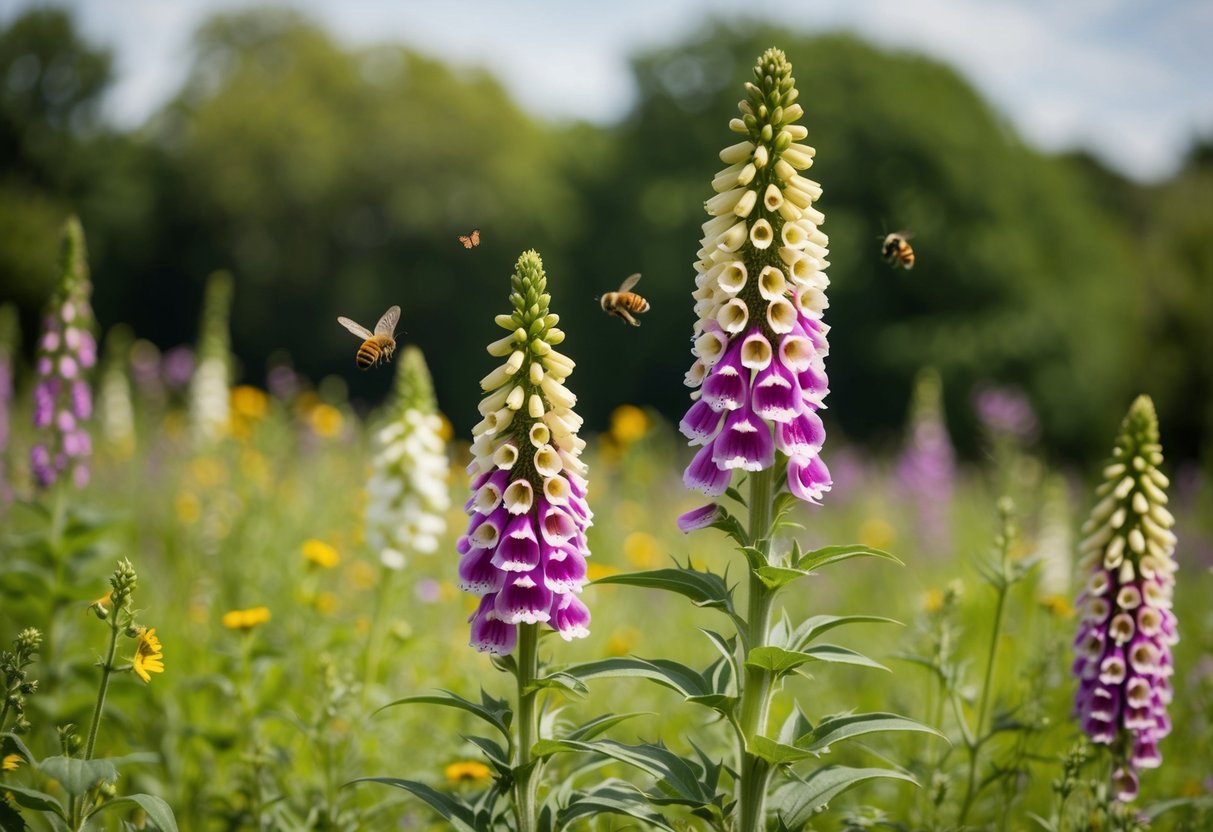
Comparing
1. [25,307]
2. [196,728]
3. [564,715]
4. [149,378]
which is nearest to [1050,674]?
[564,715]

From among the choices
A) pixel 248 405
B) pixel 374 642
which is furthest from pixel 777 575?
pixel 248 405

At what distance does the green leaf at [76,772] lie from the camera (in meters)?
2.53

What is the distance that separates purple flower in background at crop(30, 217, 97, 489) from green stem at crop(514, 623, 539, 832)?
10.4 feet

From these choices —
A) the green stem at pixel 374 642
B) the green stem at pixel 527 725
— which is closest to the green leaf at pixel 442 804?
the green stem at pixel 527 725

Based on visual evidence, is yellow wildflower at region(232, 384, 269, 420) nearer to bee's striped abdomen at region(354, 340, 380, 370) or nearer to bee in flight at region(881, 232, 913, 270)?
bee's striped abdomen at region(354, 340, 380, 370)

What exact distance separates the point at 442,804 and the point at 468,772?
3.06 feet

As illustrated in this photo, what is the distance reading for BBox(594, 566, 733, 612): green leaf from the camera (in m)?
2.68

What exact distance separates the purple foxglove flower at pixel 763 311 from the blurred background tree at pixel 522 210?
21.9 m

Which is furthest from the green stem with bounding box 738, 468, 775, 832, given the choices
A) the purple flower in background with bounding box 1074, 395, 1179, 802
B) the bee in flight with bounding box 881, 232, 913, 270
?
the bee in flight with bounding box 881, 232, 913, 270

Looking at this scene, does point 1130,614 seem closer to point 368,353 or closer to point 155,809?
point 368,353

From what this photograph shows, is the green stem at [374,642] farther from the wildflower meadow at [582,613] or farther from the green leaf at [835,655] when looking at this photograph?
the green leaf at [835,655]

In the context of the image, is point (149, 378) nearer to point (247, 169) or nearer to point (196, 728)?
point (196, 728)

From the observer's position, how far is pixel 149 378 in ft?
39.0

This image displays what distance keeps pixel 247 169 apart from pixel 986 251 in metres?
20.7
